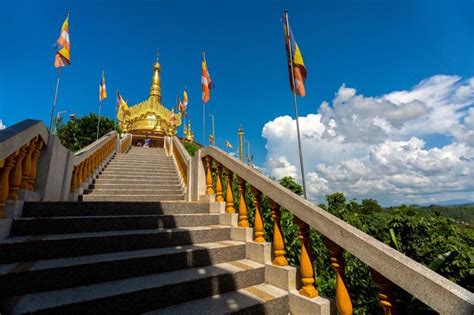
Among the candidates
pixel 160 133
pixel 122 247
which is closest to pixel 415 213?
pixel 122 247

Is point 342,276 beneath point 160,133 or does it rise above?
beneath

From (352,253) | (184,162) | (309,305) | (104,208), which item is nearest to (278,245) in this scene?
(309,305)

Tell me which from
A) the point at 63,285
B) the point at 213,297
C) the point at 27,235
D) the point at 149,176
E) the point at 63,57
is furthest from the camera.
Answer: the point at 63,57

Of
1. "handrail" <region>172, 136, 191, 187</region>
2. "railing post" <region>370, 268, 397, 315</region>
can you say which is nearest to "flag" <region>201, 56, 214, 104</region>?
"handrail" <region>172, 136, 191, 187</region>

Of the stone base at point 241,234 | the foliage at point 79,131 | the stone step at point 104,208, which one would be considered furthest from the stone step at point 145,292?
the foliage at point 79,131

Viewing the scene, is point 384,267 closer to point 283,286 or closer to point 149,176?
point 283,286

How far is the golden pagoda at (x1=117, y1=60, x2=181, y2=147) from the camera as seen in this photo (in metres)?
35.2

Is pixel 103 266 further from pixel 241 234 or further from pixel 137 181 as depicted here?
pixel 137 181

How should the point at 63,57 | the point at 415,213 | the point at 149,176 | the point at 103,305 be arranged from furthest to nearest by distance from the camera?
the point at 63,57 < the point at 149,176 < the point at 415,213 < the point at 103,305

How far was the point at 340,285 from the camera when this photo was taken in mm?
2357

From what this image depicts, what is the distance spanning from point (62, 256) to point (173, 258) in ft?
4.10

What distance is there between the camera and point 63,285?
2463 mm

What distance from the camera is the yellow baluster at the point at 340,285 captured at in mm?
2290

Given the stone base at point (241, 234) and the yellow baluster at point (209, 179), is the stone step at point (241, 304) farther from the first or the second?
the yellow baluster at point (209, 179)
